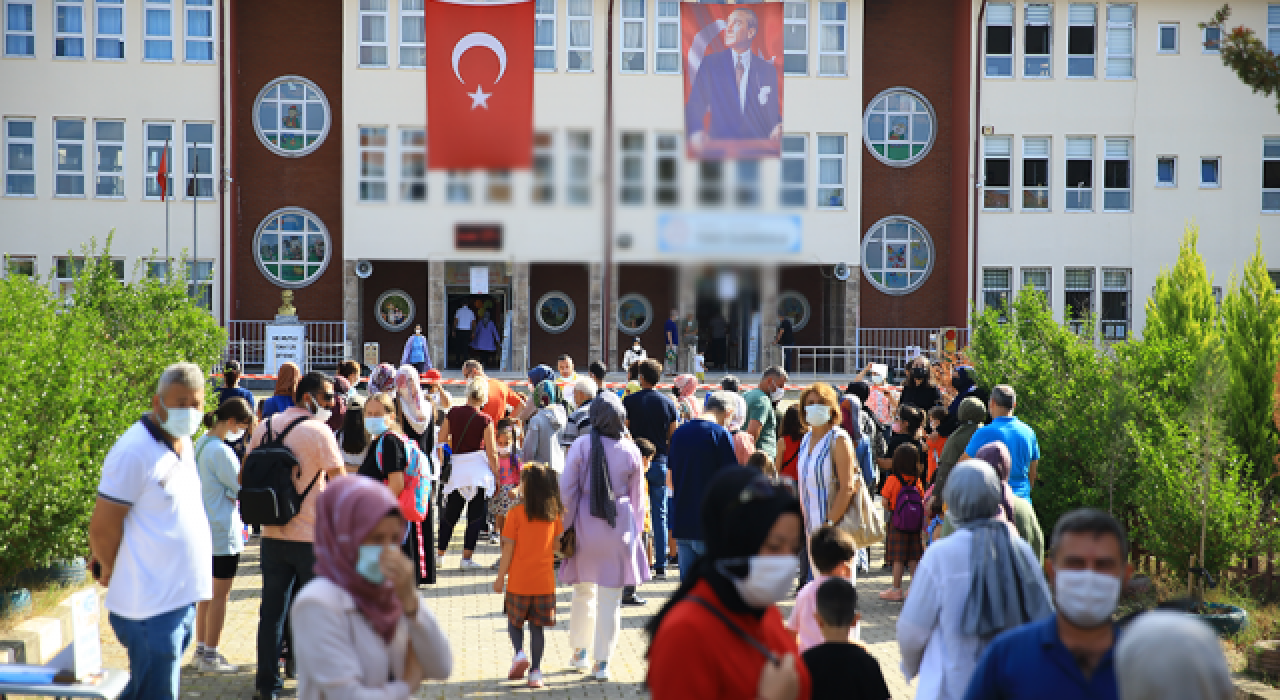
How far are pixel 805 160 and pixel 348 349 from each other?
12.0 meters

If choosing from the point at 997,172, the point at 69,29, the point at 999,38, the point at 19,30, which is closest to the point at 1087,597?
the point at 997,172

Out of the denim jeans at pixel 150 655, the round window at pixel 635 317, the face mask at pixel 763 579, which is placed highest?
the round window at pixel 635 317

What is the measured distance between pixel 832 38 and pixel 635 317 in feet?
28.2

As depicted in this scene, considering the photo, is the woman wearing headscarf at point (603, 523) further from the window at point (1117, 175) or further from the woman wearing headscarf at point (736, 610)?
the window at point (1117, 175)

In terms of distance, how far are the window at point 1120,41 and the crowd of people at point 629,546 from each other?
74.0ft

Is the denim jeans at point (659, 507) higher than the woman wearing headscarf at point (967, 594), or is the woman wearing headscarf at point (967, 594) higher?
the woman wearing headscarf at point (967, 594)

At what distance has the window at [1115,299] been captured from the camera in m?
30.8

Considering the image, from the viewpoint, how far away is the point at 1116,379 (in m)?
10.2

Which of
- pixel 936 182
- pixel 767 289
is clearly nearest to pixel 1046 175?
pixel 936 182

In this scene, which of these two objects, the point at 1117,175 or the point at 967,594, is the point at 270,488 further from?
the point at 1117,175

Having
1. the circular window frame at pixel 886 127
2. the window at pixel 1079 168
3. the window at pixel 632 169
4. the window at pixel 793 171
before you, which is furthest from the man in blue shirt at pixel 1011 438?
the window at pixel 1079 168

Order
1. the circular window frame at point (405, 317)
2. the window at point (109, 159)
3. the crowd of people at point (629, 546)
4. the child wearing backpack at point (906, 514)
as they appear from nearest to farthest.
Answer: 1. the crowd of people at point (629, 546)
2. the child wearing backpack at point (906, 514)
3. the window at point (109, 159)
4. the circular window frame at point (405, 317)

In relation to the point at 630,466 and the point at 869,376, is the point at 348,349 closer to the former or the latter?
the point at 869,376

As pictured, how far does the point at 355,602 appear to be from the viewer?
3236 millimetres
